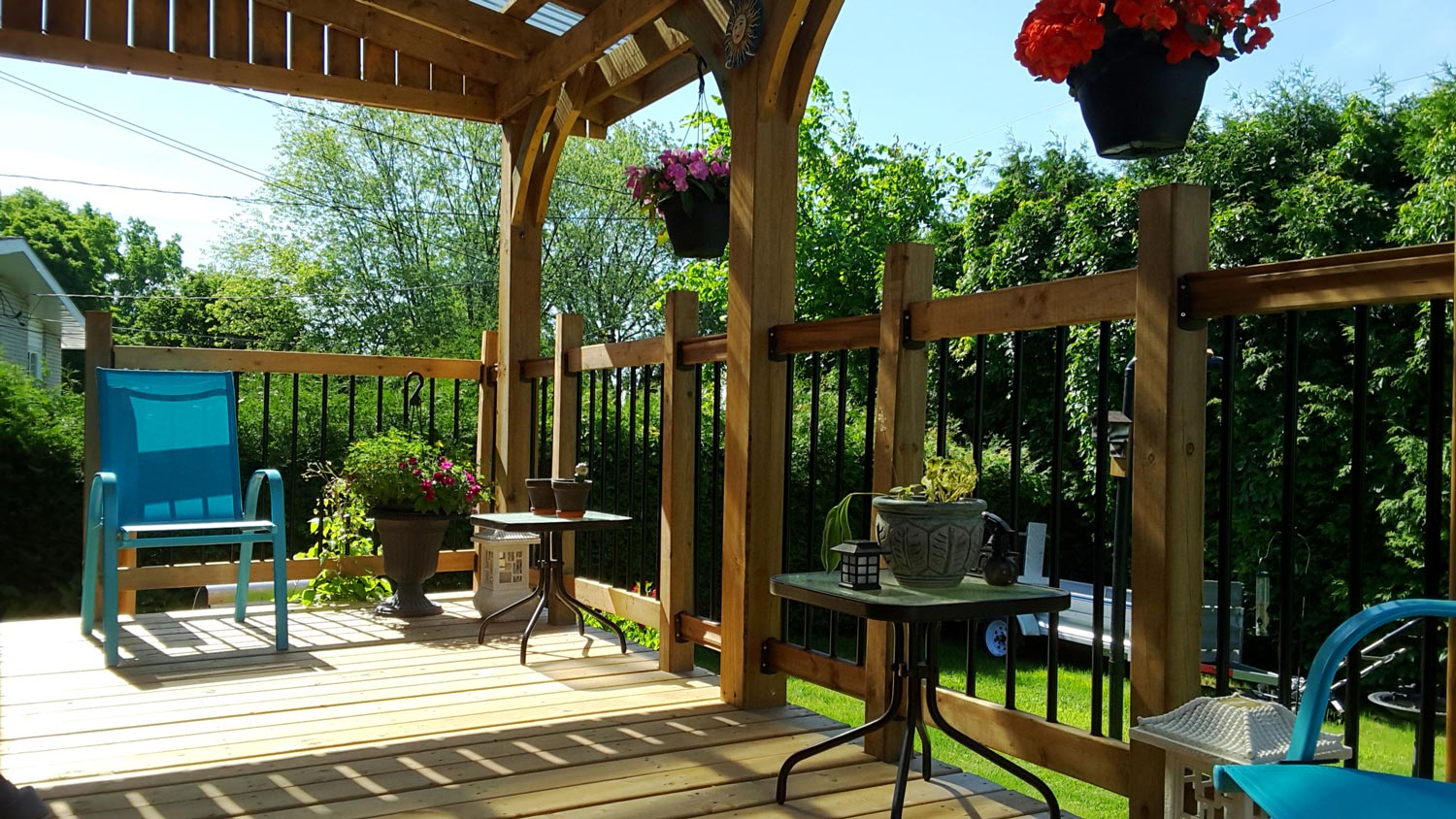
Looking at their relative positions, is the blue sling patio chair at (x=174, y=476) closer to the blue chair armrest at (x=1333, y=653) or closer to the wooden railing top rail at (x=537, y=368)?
the wooden railing top rail at (x=537, y=368)

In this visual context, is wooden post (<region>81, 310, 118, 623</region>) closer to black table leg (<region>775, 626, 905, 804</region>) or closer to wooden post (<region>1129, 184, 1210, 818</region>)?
black table leg (<region>775, 626, 905, 804</region>)

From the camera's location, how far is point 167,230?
102 ft

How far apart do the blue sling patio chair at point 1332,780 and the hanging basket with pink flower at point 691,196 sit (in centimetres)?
259

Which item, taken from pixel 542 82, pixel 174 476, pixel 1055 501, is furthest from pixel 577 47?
pixel 1055 501

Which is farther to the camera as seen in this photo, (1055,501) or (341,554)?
(341,554)

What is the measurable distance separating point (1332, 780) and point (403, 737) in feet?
7.03

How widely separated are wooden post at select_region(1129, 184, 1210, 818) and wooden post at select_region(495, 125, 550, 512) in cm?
329

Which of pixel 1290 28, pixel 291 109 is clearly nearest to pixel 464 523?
pixel 1290 28

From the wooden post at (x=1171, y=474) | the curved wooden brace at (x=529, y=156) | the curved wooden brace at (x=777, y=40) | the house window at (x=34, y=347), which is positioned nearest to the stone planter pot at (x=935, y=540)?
the wooden post at (x=1171, y=474)

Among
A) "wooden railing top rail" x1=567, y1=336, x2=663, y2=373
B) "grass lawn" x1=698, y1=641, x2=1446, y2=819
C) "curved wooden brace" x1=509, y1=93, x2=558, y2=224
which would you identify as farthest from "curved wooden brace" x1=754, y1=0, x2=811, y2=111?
"grass lawn" x1=698, y1=641, x2=1446, y2=819

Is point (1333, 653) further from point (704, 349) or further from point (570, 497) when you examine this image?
point (570, 497)

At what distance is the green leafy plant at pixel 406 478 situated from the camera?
14.4 feet

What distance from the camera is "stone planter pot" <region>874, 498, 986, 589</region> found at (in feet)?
6.84

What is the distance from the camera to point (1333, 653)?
1282 millimetres
